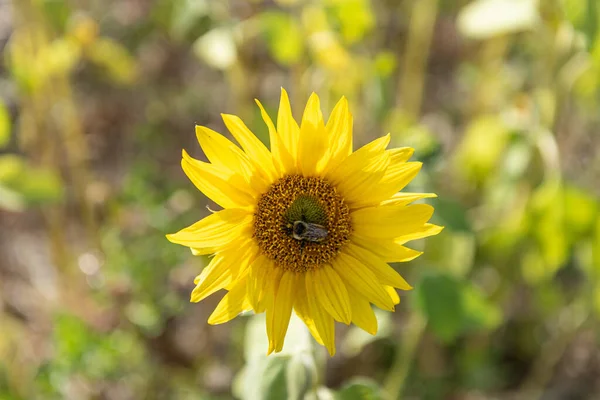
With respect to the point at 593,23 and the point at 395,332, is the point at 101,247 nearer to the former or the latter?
the point at 395,332

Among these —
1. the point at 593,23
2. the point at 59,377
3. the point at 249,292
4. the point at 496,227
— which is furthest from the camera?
the point at 496,227

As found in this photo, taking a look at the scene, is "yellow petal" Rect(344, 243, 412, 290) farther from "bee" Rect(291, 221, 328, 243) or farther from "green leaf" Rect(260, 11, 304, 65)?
"green leaf" Rect(260, 11, 304, 65)

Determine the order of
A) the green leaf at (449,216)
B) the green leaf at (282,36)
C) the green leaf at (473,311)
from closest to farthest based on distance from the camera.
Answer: the green leaf at (449,216) → the green leaf at (473,311) → the green leaf at (282,36)

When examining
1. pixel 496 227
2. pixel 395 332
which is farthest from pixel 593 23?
pixel 395 332

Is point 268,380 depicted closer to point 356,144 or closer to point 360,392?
point 360,392

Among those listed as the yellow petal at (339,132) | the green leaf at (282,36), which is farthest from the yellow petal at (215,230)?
the green leaf at (282,36)

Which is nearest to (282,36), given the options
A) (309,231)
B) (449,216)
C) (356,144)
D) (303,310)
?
(356,144)

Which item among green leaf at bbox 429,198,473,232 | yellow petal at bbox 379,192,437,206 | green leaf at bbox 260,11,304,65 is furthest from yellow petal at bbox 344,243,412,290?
green leaf at bbox 260,11,304,65

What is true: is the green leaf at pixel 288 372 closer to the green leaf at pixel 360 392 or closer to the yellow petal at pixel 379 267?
the green leaf at pixel 360 392
